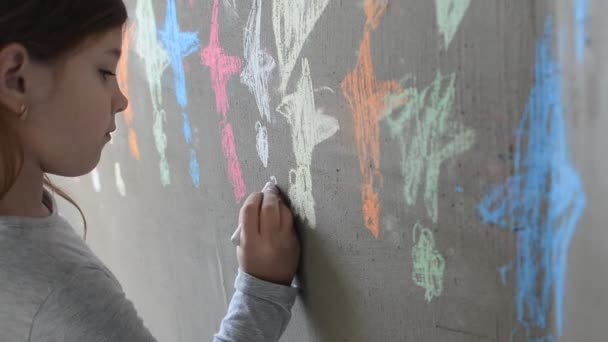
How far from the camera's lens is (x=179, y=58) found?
1080mm

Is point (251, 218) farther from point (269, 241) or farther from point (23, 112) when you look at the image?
point (23, 112)

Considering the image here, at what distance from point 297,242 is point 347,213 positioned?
0.14 m

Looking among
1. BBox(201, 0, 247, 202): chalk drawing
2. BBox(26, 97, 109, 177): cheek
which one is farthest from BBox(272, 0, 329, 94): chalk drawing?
BBox(26, 97, 109, 177): cheek

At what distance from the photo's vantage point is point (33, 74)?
26.7 inches

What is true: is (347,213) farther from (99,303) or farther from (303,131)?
(99,303)

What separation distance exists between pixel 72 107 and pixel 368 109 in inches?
13.7

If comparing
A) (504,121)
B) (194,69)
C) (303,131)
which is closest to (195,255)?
(194,69)

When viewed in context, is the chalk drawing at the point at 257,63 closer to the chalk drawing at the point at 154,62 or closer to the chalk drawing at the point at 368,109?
the chalk drawing at the point at 368,109

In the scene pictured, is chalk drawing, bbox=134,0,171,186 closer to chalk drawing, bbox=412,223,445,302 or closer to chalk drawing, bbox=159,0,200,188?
chalk drawing, bbox=159,0,200,188

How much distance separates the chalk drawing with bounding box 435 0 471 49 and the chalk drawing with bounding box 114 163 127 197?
3.58 feet

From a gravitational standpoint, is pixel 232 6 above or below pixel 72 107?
above

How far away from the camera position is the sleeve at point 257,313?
0.82m

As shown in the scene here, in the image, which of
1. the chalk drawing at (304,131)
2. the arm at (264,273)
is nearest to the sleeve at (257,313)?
the arm at (264,273)

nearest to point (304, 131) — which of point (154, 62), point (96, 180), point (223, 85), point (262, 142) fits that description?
point (262, 142)
